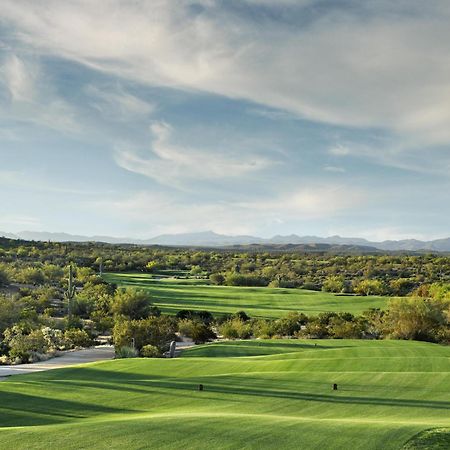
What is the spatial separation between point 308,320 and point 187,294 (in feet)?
69.0

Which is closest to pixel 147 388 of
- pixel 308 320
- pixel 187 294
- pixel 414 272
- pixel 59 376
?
pixel 59 376

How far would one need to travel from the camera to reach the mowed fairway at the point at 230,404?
431 inches

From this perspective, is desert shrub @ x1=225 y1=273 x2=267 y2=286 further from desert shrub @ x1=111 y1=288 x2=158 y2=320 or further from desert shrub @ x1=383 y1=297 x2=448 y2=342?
desert shrub @ x1=383 y1=297 x2=448 y2=342

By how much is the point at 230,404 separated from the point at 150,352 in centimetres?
1734

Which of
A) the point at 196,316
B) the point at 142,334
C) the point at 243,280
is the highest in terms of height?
the point at 243,280

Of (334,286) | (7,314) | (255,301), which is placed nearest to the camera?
(7,314)

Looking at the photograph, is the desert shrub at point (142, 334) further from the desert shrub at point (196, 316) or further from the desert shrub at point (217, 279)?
the desert shrub at point (217, 279)

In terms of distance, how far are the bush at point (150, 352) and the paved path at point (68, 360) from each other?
227 centimetres

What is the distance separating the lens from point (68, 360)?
105 ft

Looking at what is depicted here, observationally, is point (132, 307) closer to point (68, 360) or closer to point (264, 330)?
A: point (264, 330)

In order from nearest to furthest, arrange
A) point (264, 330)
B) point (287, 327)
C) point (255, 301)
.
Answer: point (264, 330), point (287, 327), point (255, 301)

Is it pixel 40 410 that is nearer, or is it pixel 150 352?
pixel 40 410

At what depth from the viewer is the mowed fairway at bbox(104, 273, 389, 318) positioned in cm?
5381

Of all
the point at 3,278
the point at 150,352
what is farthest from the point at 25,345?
the point at 3,278
